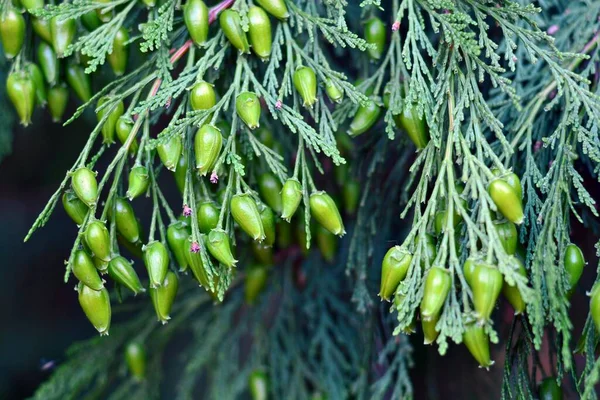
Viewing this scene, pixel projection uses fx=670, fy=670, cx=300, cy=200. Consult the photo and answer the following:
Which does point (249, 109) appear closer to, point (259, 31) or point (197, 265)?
point (259, 31)

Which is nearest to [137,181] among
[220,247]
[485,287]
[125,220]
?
[125,220]

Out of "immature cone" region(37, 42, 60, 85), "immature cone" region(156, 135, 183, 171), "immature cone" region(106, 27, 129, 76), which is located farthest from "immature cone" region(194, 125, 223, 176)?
"immature cone" region(37, 42, 60, 85)

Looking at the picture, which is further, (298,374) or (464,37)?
(298,374)

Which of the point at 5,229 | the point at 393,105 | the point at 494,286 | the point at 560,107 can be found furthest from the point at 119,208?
the point at 5,229

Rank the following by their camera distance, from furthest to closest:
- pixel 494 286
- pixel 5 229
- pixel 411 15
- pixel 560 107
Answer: pixel 5 229 → pixel 560 107 → pixel 411 15 → pixel 494 286

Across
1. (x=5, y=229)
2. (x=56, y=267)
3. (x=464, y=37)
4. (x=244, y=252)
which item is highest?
(x=464, y=37)

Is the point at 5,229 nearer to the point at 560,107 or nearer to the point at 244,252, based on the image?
the point at 244,252

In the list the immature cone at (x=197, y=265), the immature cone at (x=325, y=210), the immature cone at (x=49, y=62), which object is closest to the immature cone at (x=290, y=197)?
the immature cone at (x=325, y=210)
